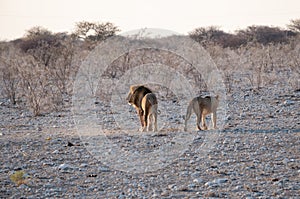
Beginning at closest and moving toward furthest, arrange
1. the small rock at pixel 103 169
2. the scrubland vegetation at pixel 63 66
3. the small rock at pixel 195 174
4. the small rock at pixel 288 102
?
the small rock at pixel 195 174 < the small rock at pixel 103 169 < the small rock at pixel 288 102 < the scrubland vegetation at pixel 63 66

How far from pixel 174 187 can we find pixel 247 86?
418 inches

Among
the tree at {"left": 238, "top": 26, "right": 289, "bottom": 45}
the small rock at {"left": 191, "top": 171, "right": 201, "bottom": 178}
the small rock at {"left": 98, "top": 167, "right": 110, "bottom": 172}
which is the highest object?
the tree at {"left": 238, "top": 26, "right": 289, "bottom": 45}

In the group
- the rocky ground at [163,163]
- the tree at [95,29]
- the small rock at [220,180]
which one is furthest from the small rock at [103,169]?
the tree at [95,29]

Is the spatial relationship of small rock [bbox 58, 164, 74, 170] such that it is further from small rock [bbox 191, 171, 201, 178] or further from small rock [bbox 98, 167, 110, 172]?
small rock [bbox 191, 171, 201, 178]

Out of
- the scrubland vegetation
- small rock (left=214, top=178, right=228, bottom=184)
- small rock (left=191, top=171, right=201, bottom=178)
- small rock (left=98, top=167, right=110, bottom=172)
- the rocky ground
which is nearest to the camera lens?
the rocky ground

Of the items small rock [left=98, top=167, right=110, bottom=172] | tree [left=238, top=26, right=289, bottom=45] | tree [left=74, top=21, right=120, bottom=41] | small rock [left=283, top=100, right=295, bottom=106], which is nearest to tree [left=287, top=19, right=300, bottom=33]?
tree [left=238, top=26, right=289, bottom=45]

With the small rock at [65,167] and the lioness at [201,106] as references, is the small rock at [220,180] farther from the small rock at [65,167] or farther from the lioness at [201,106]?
the lioness at [201,106]

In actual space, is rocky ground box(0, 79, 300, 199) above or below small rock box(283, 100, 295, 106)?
below

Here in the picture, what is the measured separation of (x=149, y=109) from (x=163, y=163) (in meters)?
2.75

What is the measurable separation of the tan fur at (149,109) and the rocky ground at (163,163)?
38 centimetres

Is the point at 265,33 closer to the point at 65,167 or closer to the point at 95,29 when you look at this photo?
the point at 95,29

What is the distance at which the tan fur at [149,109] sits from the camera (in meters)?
10.1

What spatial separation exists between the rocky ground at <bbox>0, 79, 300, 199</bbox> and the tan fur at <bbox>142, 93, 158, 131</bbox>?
0.38 meters

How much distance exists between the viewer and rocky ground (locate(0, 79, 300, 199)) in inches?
246
